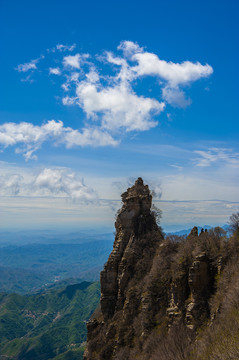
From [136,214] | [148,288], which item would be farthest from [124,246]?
[148,288]

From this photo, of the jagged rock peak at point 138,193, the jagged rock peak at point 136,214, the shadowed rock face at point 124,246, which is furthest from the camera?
the jagged rock peak at point 138,193

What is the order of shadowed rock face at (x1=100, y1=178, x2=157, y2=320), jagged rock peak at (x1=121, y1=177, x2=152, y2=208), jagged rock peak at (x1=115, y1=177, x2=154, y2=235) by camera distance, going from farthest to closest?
jagged rock peak at (x1=121, y1=177, x2=152, y2=208) < jagged rock peak at (x1=115, y1=177, x2=154, y2=235) < shadowed rock face at (x1=100, y1=178, x2=157, y2=320)

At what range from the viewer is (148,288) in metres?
31.7

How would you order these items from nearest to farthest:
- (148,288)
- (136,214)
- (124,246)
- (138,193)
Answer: (148,288)
(124,246)
(136,214)
(138,193)

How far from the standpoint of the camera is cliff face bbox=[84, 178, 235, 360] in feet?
87.1

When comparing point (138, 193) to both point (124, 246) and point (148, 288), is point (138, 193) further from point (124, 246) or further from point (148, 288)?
point (148, 288)

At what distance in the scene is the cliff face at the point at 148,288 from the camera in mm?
26562

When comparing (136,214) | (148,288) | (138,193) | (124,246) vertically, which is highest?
(138,193)

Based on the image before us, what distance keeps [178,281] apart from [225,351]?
9560 mm

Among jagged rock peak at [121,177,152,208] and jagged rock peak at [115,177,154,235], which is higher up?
jagged rock peak at [121,177,152,208]

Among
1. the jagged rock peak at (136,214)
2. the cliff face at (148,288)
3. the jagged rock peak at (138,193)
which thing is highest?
the jagged rock peak at (138,193)

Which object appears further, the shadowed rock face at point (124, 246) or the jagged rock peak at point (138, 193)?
the jagged rock peak at point (138, 193)

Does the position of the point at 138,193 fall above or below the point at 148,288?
above

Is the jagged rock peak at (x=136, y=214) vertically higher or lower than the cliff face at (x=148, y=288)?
higher
